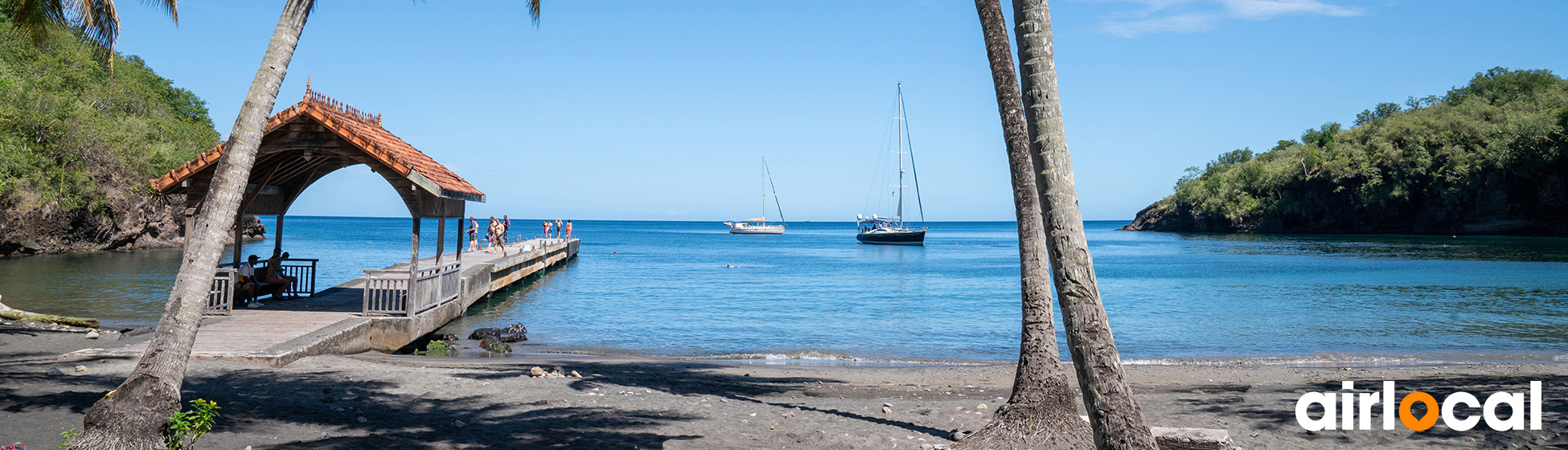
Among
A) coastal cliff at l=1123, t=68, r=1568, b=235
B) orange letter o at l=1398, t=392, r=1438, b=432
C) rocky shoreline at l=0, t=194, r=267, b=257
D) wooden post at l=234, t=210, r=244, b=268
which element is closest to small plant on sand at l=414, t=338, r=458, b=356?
wooden post at l=234, t=210, r=244, b=268

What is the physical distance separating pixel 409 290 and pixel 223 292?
2.64 m

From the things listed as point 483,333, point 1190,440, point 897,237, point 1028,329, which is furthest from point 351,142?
point 897,237

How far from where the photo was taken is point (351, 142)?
11.9 m

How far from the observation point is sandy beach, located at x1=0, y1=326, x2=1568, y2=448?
21.3ft

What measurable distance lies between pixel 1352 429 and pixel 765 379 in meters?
6.27

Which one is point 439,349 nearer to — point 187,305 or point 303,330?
point 303,330

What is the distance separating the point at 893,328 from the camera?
18.5 m

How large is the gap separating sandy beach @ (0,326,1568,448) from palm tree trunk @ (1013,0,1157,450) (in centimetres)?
191

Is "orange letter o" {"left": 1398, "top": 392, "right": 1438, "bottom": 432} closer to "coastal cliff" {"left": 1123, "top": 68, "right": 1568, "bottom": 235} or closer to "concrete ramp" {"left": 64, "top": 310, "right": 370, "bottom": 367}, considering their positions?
"concrete ramp" {"left": 64, "top": 310, "right": 370, "bottom": 367}

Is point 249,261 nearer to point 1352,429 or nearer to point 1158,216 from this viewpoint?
point 1352,429

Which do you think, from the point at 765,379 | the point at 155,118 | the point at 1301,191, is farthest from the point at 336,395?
the point at 1301,191

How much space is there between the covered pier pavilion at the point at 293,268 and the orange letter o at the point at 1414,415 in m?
11.3

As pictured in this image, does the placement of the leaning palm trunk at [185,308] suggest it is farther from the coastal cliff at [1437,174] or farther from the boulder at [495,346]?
the coastal cliff at [1437,174]

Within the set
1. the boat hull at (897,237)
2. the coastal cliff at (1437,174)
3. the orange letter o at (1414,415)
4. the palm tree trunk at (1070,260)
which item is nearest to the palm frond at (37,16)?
the palm tree trunk at (1070,260)
